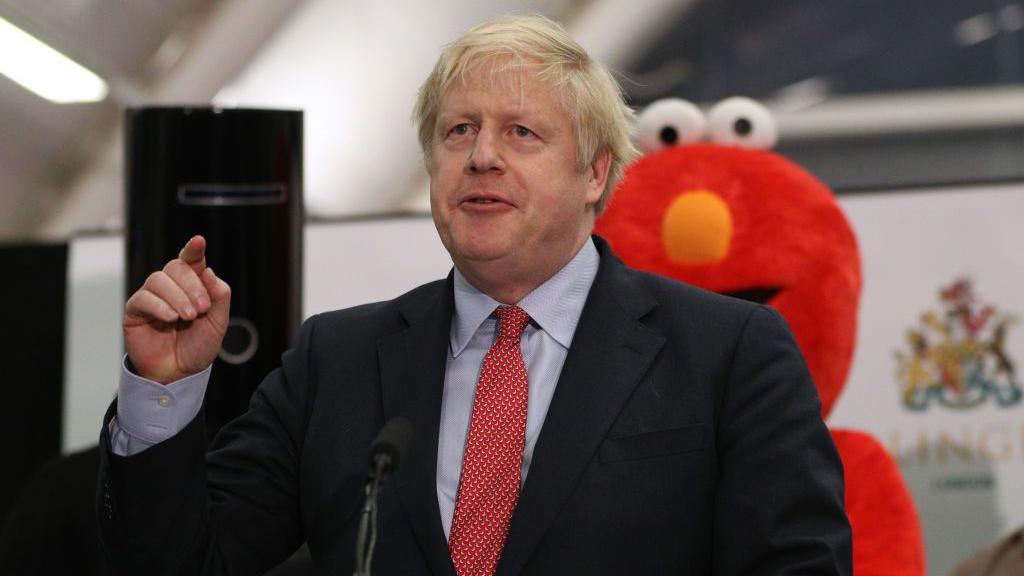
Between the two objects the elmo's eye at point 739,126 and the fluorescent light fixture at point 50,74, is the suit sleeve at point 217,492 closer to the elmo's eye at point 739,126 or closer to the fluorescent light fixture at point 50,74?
the elmo's eye at point 739,126

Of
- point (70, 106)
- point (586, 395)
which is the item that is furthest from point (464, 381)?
point (70, 106)

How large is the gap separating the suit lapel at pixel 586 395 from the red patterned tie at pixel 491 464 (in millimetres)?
40

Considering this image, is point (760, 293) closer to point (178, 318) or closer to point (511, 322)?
point (511, 322)

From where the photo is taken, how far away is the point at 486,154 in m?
1.41

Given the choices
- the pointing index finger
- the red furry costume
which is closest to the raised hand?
the pointing index finger

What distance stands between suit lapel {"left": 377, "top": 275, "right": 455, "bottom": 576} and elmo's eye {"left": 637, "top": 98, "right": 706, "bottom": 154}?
92 centimetres

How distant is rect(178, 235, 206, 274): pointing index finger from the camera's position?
1231 mm

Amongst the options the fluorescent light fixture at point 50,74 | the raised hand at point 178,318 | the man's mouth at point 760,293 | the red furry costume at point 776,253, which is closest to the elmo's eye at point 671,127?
the red furry costume at point 776,253

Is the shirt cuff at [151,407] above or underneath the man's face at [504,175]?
underneath

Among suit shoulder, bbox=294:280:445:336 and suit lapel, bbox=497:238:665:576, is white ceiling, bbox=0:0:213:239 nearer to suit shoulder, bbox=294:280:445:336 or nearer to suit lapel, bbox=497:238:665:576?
suit shoulder, bbox=294:280:445:336

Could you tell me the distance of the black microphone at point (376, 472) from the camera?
38.5 inches

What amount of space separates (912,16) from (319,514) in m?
2.22

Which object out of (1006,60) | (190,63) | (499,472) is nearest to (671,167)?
(499,472)

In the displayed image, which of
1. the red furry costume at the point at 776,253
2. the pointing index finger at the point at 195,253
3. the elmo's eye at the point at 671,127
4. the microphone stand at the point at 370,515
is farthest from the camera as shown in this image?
the elmo's eye at the point at 671,127
